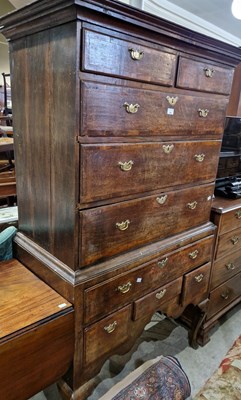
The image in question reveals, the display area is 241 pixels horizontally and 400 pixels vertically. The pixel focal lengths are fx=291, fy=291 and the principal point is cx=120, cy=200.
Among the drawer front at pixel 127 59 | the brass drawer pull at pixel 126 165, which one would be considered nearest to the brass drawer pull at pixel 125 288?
the brass drawer pull at pixel 126 165

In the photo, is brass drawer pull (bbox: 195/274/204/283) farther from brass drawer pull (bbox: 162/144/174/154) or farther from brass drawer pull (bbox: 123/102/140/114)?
brass drawer pull (bbox: 123/102/140/114)

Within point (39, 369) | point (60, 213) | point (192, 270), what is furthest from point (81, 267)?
point (192, 270)

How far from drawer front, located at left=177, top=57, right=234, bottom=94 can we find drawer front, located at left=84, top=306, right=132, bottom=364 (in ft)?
3.50

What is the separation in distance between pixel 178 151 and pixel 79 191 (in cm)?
57

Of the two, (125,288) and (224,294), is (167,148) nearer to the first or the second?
(125,288)

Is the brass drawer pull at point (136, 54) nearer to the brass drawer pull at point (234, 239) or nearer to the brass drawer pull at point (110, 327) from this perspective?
the brass drawer pull at point (110, 327)

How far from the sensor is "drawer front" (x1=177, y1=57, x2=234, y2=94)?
1278 millimetres

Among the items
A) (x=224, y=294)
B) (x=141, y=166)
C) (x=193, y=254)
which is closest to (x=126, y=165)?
(x=141, y=166)

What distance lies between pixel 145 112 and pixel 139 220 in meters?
0.46

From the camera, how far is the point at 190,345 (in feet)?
6.47

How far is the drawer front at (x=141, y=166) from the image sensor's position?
41.9 inches

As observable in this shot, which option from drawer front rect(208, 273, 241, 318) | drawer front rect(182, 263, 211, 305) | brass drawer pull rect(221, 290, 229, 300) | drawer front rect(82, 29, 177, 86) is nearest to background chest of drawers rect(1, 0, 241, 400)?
drawer front rect(82, 29, 177, 86)

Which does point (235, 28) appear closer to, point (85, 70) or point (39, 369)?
point (85, 70)

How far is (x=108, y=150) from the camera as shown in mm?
1088
